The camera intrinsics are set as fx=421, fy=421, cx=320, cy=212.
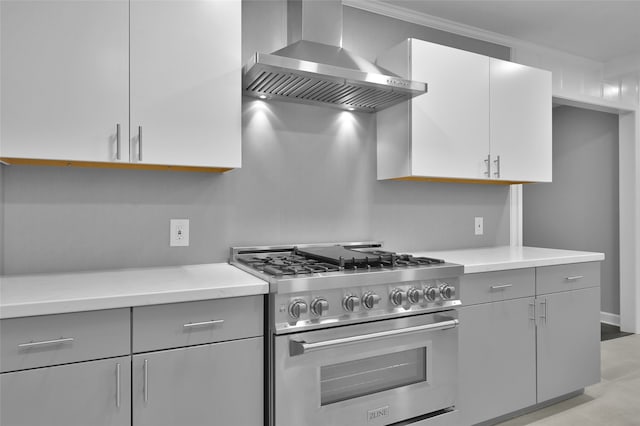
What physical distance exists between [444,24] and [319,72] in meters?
1.46

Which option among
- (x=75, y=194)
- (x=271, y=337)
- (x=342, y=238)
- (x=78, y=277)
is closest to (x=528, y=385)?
(x=342, y=238)

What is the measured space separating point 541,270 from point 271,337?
1.66 metres

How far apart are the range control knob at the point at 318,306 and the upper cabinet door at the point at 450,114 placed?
1.05 meters

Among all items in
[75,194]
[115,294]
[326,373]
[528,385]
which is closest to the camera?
[115,294]

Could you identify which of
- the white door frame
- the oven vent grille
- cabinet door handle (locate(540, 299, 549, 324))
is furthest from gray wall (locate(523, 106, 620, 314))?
the oven vent grille

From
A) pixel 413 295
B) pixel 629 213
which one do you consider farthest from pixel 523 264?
pixel 629 213

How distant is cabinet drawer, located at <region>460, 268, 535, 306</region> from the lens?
217cm

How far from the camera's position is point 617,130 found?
419 cm

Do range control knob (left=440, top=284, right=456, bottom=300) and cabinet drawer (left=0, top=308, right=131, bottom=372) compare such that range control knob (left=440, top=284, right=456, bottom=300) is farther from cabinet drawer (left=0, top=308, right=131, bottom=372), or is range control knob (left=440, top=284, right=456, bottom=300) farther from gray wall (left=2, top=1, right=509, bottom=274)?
cabinet drawer (left=0, top=308, right=131, bottom=372)

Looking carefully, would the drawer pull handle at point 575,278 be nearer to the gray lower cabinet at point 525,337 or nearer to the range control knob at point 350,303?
the gray lower cabinet at point 525,337

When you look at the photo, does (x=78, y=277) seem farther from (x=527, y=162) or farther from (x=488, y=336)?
(x=527, y=162)

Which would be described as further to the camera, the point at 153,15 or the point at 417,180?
the point at 417,180

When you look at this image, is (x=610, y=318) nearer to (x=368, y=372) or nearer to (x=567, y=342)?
(x=567, y=342)

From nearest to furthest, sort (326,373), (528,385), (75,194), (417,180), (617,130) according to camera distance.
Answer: (326,373) < (75,194) < (528,385) < (417,180) < (617,130)
